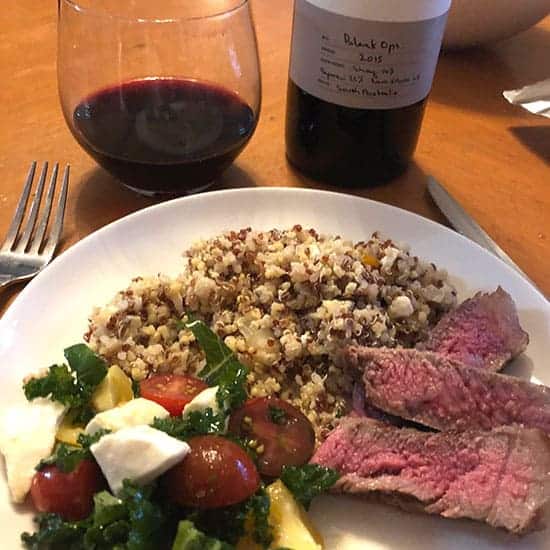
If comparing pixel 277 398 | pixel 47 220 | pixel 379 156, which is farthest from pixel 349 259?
pixel 47 220

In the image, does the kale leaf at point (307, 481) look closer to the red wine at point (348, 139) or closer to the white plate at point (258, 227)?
the white plate at point (258, 227)

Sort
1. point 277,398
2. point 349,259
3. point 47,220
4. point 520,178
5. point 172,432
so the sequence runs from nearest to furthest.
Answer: point 172,432 → point 277,398 → point 349,259 → point 47,220 → point 520,178

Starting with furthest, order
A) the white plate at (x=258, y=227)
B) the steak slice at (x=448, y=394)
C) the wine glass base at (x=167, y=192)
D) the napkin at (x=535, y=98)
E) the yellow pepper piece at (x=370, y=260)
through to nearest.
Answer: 1. the napkin at (x=535, y=98)
2. the wine glass base at (x=167, y=192)
3. the yellow pepper piece at (x=370, y=260)
4. the steak slice at (x=448, y=394)
5. the white plate at (x=258, y=227)

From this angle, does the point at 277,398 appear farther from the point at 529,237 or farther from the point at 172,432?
the point at 529,237

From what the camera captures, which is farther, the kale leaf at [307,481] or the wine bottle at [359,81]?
the wine bottle at [359,81]

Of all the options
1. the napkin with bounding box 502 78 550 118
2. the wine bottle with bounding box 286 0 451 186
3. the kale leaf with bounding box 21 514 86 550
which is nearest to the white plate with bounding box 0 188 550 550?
the kale leaf with bounding box 21 514 86 550

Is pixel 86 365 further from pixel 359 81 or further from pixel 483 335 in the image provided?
pixel 359 81

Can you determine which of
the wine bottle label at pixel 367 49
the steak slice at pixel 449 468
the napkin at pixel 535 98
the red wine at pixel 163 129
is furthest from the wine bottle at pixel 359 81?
the steak slice at pixel 449 468
